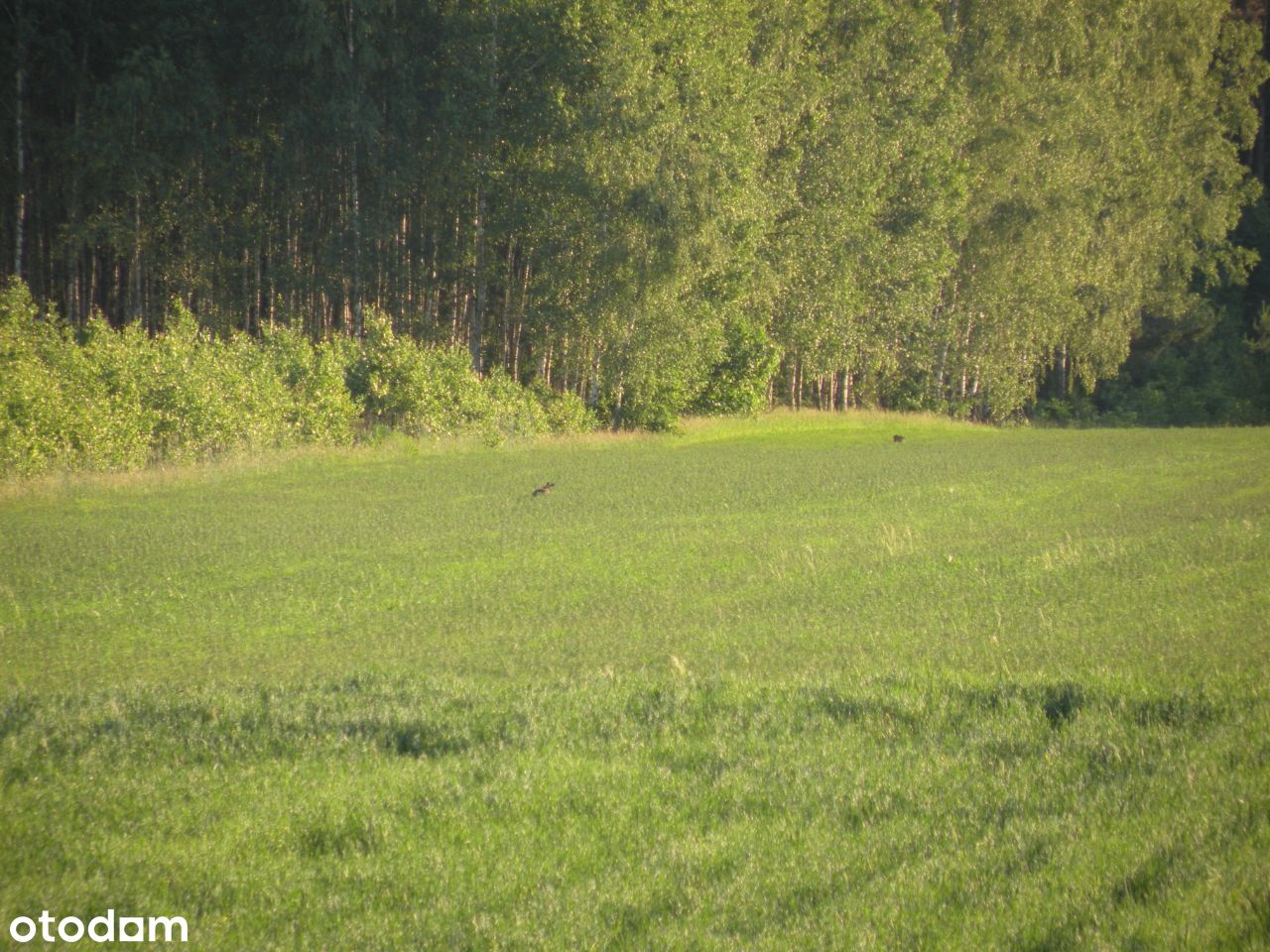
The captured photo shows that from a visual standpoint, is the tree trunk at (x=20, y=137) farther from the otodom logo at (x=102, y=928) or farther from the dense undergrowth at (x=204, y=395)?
the otodom logo at (x=102, y=928)

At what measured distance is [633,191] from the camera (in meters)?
35.6

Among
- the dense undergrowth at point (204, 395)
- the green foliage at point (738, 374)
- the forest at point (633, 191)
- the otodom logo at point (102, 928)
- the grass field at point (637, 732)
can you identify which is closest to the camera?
the otodom logo at point (102, 928)

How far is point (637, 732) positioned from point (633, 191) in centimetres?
2945

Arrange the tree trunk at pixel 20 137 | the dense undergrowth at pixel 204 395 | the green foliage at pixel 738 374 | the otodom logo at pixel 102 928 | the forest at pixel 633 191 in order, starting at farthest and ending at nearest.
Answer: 1. the green foliage at pixel 738 374
2. the forest at pixel 633 191
3. the tree trunk at pixel 20 137
4. the dense undergrowth at pixel 204 395
5. the otodom logo at pixel 102 928

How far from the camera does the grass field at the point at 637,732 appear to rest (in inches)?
205

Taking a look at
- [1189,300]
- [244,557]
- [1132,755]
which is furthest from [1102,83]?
[1132,755]

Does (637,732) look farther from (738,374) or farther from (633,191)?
(738,374)

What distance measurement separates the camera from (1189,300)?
5825 cm

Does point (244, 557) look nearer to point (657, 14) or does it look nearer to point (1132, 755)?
point (1132, 755)

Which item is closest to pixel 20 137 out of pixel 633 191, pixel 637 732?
pixel 633 191

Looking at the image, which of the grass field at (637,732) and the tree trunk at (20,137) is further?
the tree trunk at (20,137)

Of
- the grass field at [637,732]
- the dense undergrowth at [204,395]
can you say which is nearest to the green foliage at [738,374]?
the dense undergrowth at [204,395]

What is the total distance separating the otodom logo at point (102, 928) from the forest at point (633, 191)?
19.3 meters

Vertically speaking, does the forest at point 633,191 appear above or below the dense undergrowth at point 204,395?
above
